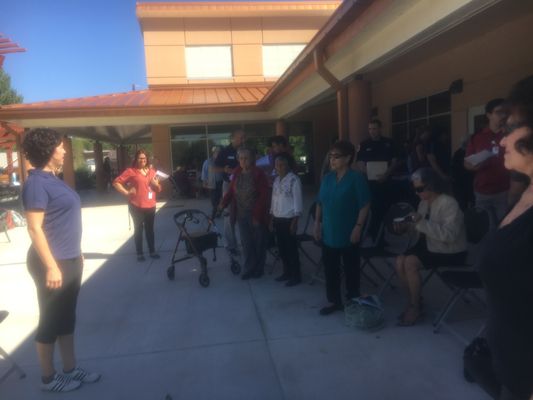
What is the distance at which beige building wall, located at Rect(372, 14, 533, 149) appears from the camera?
6590 mm

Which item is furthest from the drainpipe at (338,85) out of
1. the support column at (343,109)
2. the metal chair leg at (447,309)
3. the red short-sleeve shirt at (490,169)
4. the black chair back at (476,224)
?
the metal chair leg at (447,309)

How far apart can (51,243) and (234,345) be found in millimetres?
1662

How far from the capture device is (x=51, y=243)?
2.81 metres

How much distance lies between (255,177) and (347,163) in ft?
4.88

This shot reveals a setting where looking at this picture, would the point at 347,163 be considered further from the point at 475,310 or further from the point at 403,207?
the point at 475,310

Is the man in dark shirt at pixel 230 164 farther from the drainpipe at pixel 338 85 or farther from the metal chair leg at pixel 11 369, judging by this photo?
the metal chair leg at pixel 11 369

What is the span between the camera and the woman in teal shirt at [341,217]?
3.92 metres

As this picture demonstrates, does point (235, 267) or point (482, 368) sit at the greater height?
point (482, 368)

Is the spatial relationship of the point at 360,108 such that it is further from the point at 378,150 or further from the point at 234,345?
the point at 234,345

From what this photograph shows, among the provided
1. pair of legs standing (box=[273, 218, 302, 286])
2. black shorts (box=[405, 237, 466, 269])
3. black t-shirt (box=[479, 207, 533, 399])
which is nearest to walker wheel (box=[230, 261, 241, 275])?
pair of legs standing (box=[273, 218, 302, 286])

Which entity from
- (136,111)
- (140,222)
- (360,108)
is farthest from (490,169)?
(136,111)

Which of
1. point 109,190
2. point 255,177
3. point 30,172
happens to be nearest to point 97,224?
point 255,177

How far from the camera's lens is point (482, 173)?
4.32 metres

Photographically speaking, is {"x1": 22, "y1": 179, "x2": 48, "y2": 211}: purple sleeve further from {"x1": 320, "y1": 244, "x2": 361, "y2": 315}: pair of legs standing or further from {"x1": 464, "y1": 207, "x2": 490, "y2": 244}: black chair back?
{"x1": 464, "y1": 207, "x2": 490, "y2": 244}: black chair back
